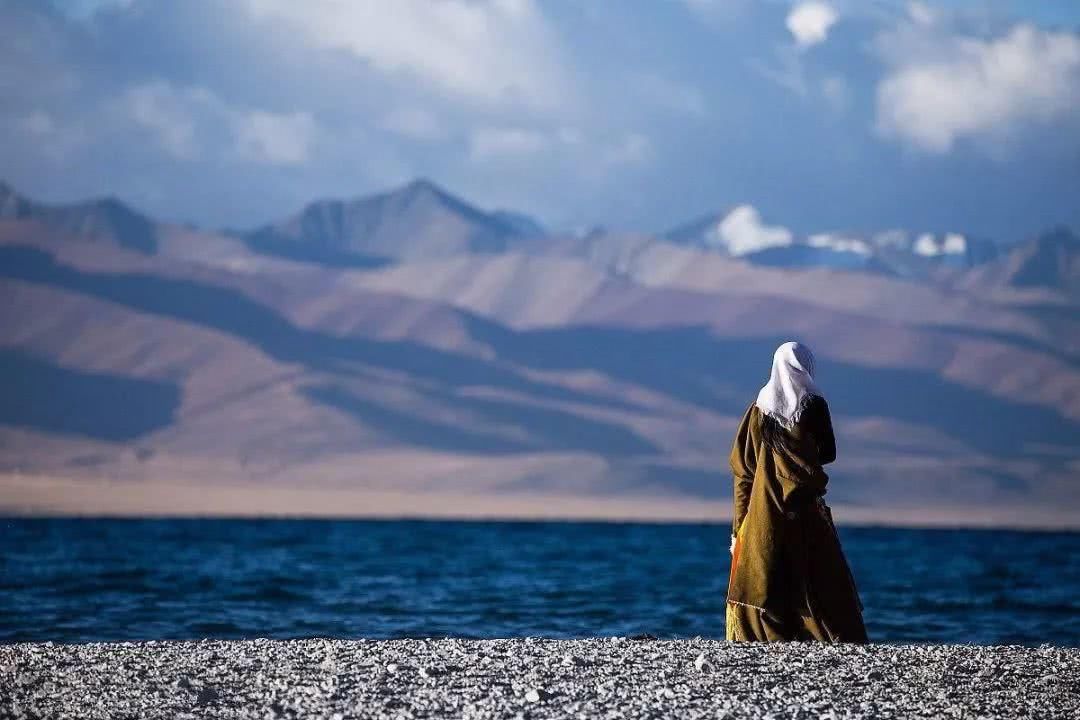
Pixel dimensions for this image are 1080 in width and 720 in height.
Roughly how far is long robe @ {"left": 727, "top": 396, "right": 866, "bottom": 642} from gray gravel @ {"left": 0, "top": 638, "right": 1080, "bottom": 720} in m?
0.35

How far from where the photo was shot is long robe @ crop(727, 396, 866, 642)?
29.6ft

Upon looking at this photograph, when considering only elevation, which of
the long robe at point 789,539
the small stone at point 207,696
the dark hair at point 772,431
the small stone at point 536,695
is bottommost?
the small stone at point 207,696

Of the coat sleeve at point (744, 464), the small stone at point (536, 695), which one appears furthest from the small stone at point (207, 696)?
the coat sleeve at point (744, 464)

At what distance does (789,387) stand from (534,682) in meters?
2.24

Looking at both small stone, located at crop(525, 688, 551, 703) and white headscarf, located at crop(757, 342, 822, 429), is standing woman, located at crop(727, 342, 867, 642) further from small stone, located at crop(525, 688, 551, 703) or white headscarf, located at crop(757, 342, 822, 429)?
small stone, located at crop(525, 688, 551, 703)

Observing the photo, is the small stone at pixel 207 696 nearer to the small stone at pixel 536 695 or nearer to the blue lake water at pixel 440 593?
the small stone at pixel 536 695

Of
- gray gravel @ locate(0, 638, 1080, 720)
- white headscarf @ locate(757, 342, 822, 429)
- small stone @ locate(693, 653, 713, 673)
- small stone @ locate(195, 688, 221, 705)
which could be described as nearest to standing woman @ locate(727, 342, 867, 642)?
white headscarf @ locate(757, 342, 822, 429)

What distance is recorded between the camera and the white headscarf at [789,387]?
896 cm

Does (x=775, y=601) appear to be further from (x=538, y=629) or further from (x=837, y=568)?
(x=538, y=629)

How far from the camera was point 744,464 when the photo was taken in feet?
30.2

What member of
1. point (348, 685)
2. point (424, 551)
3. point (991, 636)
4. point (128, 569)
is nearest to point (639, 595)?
point (991, 636)

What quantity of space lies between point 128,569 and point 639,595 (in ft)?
27.2

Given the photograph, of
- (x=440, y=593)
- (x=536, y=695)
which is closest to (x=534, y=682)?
(x=536, y=695)

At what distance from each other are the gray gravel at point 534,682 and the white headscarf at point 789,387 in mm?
1242
